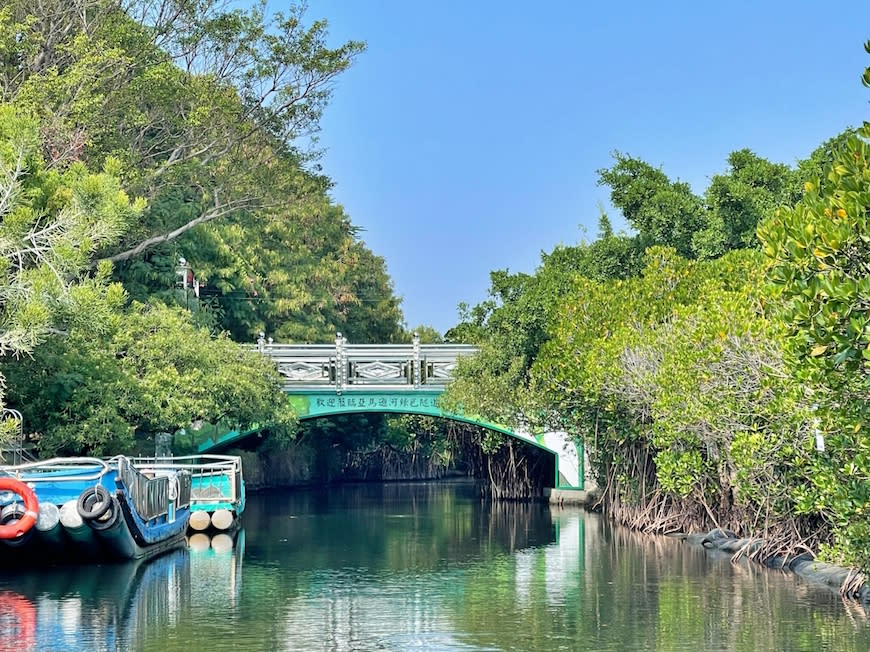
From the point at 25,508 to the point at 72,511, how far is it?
0.81 meters

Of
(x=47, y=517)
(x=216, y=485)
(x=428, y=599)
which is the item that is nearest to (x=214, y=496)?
(x=216, y=485)

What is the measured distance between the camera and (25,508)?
74.8 feet

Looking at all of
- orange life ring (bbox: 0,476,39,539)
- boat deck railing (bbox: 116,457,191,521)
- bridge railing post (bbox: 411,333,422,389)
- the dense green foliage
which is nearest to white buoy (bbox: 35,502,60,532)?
orange life ring (bbox: 0,476,39,539)

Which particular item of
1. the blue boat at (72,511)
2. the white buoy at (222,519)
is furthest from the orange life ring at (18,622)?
the white buoy at (222,519)

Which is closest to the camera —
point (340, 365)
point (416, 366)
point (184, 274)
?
point (184, 274)

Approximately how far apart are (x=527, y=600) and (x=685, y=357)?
625cm

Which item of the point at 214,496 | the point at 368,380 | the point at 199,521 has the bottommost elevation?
the point at 199,521

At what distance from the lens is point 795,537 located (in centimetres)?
2419

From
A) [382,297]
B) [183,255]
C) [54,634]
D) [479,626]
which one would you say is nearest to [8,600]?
[54,634]

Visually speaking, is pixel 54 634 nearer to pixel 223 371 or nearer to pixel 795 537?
pixel 795 537

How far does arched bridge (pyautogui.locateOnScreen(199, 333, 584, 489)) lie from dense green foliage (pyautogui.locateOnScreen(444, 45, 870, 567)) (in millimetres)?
1600

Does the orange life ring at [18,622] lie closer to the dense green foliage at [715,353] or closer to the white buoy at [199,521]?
the dense green foliage at [715,353]

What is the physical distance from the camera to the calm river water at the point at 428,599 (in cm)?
1675

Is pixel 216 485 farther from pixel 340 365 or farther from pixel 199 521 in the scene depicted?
pixel 340 365
